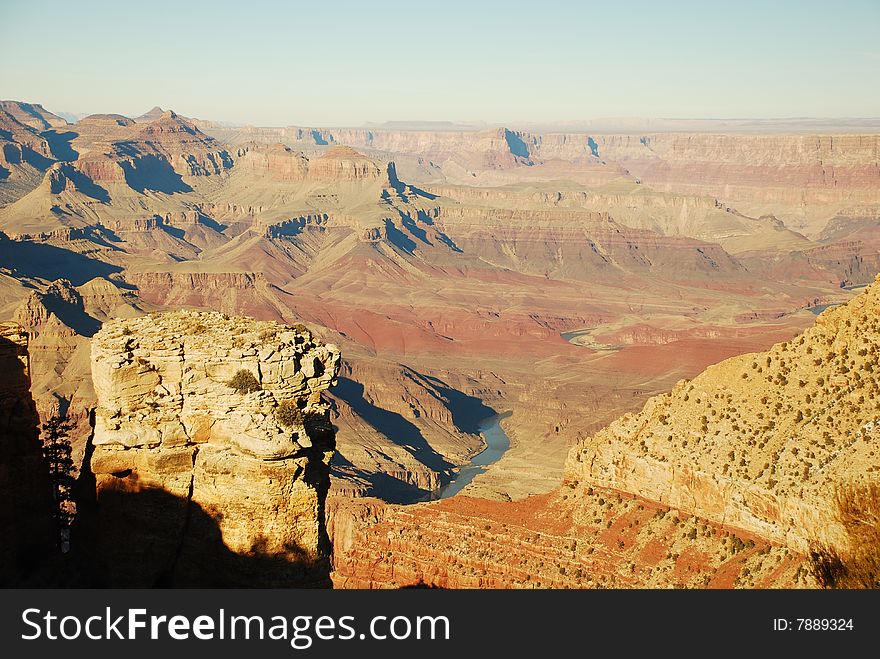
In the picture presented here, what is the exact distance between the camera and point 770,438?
35.8 m

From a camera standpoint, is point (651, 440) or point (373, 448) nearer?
point (651, 440)

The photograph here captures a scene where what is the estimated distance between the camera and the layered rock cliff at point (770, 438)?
3222 centimetres

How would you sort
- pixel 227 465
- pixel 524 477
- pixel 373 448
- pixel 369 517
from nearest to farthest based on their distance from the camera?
pixel 227 465
pixel 369 517
pixel 524 477
pixel 373 448

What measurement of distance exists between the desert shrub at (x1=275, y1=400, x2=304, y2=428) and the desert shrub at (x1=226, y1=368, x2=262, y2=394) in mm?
868

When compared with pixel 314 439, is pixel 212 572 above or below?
below

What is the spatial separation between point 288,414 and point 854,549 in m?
17.0

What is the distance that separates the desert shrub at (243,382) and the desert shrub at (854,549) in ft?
57.8

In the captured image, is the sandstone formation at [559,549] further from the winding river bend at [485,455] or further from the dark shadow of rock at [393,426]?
the dark shadow of rock at [393,426]

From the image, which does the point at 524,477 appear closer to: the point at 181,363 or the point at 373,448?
the point at 373,448

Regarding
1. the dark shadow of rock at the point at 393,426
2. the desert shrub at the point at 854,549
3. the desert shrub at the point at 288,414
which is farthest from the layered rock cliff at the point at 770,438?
the dark shadow of rock at the point at 393,426

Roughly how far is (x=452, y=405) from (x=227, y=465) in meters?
129

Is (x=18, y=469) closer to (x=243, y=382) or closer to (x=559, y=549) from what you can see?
(x=243, y=382)
